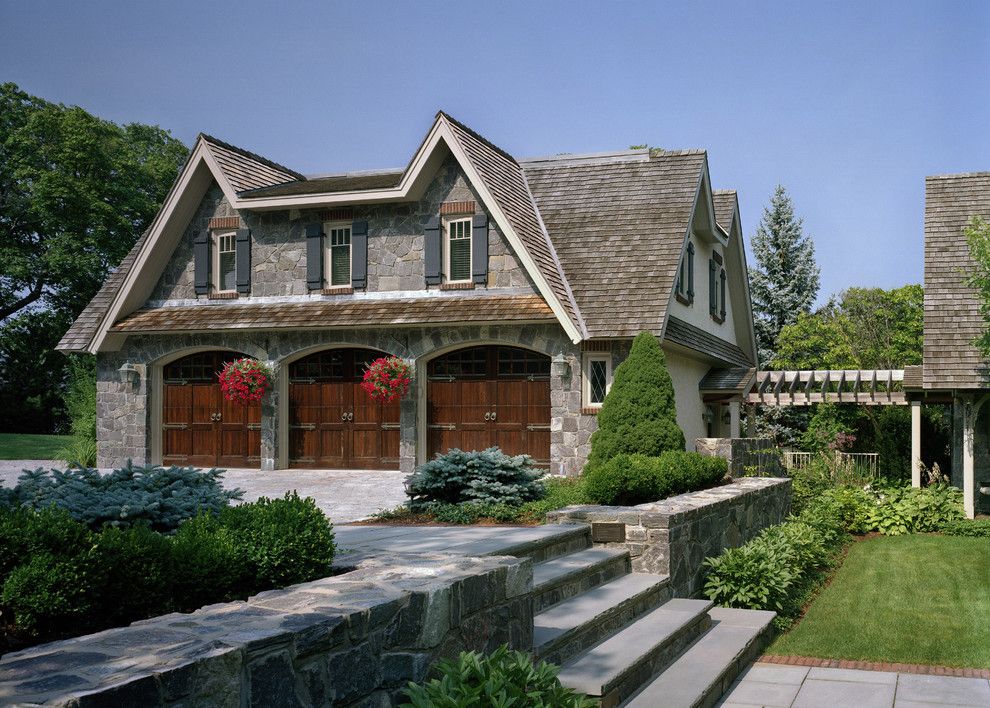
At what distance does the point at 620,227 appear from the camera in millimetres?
18016

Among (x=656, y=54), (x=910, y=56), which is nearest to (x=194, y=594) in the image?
(x=656, y=54)

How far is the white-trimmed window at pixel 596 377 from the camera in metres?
16.6

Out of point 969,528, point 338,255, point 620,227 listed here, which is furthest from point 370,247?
point 969,528

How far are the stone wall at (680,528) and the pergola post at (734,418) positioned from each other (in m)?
10.6

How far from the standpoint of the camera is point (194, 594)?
187 inches

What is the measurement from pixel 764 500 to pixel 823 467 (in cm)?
557

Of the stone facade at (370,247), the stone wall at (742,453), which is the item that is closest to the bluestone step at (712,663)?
the stone wall at (742,453)

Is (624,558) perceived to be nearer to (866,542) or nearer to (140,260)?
(866,542)

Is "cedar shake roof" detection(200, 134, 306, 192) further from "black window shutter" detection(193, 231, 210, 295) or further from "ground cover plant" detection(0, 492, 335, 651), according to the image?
"ground cover plant" detection(0, 492, 335, 651)

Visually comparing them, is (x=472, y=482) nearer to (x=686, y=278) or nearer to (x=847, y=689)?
(x=847, y=689)

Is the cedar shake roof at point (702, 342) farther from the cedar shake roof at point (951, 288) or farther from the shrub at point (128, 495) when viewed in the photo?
the shrub at point (128, 495)

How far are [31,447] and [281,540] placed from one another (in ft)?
68.7

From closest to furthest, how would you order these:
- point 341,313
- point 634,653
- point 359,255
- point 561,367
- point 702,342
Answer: point 634,653, point 561,367, point 341,313, point 359,255, point 702,342

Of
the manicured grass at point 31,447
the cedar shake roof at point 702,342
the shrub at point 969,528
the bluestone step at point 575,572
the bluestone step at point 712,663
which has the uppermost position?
the cedar shake roof at point 702,342
